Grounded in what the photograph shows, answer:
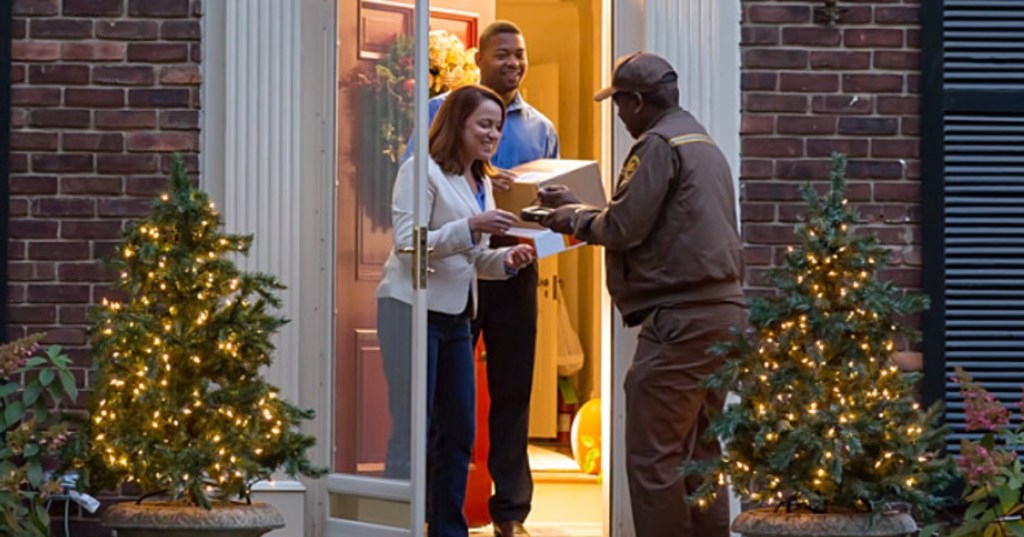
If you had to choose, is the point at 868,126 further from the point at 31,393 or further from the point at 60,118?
the point at 31,393

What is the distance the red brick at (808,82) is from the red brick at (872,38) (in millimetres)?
150

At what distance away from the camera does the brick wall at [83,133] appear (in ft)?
22.7

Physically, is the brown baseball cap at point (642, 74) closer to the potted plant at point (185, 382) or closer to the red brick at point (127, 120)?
the potted plant at point (185, 382)

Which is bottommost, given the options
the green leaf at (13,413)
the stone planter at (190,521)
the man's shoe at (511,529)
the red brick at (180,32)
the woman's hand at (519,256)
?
the man's shoe at (511,529)

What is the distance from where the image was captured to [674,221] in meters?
6.21

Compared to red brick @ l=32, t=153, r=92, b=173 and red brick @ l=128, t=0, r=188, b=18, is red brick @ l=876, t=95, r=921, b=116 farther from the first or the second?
red brick @ l=32, t=153, r=92, b=173

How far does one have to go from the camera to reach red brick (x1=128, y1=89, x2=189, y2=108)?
6.92m

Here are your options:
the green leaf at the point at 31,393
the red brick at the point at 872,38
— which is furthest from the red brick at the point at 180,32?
the red brick at the point at 872,38

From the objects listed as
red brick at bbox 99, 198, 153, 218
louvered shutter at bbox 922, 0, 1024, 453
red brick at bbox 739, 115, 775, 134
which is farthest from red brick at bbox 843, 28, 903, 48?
red brick at bbox 99, 198, 153, 218

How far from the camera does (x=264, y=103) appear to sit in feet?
22.5

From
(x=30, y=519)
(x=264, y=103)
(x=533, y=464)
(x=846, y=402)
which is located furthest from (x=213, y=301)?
(x=533, y=464)

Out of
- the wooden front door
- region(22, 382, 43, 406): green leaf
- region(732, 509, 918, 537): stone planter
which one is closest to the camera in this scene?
region(732, 509, 918, 537): stone planter

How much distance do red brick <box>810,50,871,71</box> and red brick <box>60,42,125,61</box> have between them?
2.58 m

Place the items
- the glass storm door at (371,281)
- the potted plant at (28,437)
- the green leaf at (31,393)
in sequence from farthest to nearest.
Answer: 1. the glass storm door at (371,281)
2. the green leaf at (31,393)
3. the potted plant at (28,437)
